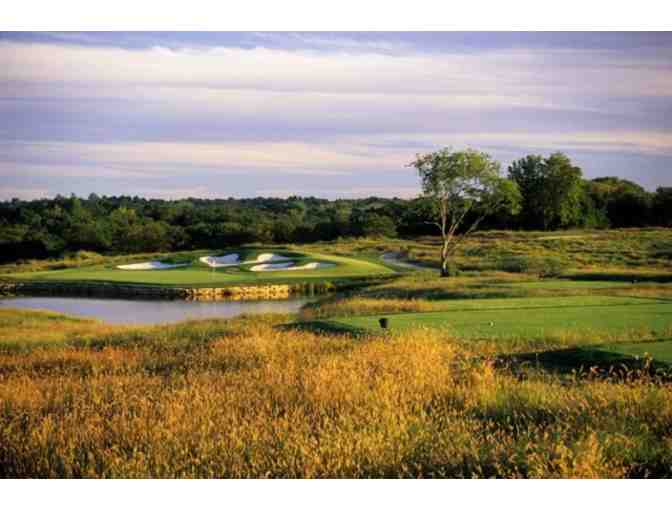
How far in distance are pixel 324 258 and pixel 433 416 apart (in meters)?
24.3

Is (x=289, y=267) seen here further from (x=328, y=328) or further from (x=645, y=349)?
(x=645, y=349)

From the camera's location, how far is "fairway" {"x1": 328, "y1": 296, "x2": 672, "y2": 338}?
8.76 meters

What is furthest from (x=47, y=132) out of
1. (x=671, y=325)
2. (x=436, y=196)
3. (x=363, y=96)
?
(x=436, y=196)

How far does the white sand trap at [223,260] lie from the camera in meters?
29.6

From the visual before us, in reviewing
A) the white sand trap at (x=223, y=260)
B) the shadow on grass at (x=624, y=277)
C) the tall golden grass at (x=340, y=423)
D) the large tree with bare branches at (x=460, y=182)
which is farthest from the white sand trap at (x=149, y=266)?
the tall golden grass at (x=340, y=423)

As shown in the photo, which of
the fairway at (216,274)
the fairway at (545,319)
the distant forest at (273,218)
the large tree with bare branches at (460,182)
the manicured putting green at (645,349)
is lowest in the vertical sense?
the fairway at (216,274)

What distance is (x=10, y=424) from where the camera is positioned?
5.38 m

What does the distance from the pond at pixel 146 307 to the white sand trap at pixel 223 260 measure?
7.58 meters

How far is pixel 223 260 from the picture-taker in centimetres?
3052

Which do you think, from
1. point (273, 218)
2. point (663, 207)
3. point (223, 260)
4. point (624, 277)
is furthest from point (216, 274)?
point (663, 207)

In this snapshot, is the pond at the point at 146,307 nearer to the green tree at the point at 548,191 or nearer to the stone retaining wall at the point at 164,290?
the stone retaining wall at the point at 164,290

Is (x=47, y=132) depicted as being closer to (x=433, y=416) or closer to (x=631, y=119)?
(x=433, y=416)

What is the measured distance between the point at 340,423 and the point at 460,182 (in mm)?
18306

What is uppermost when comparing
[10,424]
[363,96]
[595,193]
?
[363,96]
